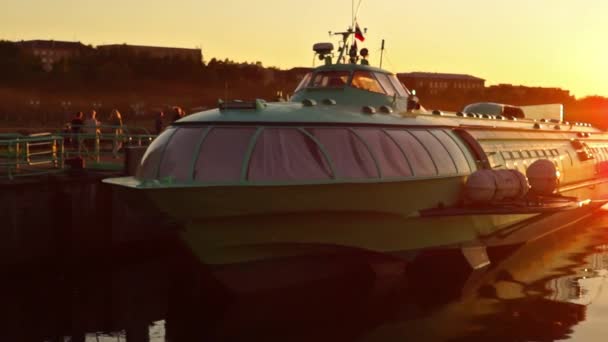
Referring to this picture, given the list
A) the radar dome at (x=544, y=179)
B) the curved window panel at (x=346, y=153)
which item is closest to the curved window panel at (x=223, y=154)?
the curved window panel at (x=346, y=153)

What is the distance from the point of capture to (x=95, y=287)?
55.7ft

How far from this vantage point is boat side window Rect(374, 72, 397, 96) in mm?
18906

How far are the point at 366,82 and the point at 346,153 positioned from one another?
444cm

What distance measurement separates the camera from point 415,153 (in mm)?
16000

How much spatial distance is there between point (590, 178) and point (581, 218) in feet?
5.16

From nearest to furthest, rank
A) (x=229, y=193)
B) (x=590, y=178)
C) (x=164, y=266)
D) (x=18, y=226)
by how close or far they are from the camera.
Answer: (x=229, y=193) → (x=18, y=226) → (x=164, y=266) → (x=590, y=178)

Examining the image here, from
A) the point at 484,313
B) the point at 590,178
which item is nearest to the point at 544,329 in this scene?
the point at 484,313

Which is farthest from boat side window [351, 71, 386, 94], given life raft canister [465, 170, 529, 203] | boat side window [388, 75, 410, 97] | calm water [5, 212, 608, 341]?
calm water [5, 212, 608, 341]

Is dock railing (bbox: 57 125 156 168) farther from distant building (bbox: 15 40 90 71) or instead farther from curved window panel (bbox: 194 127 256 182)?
distant building (bbox: 15 40 90 71)

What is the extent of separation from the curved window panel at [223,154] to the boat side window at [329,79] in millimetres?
4899

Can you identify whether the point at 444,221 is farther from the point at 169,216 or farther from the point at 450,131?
the point at 169,216

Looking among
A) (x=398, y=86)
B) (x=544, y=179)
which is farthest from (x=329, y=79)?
(x=544, y=179)

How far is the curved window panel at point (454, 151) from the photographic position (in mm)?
17219

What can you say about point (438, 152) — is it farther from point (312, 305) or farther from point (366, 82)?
point (312, 305)
